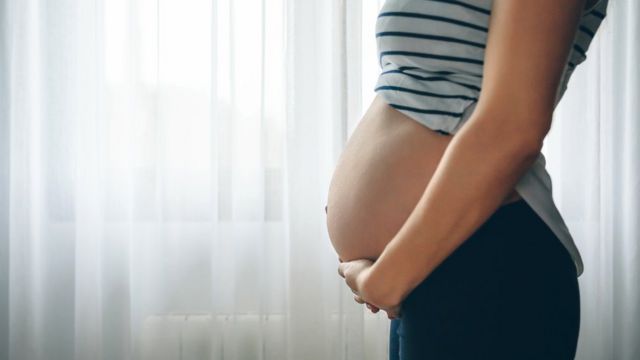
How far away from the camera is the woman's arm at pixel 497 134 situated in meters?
0.47

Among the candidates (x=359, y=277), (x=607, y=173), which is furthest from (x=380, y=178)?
(x=607, y=173)

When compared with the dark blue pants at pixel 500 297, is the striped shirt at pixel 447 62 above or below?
above

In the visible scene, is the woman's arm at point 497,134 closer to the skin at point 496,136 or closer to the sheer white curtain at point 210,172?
the skin at point 496,136

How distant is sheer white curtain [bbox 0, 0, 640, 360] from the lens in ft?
5.91

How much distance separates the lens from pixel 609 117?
71.2 inches

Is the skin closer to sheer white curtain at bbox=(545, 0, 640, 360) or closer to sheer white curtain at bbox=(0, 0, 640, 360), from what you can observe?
sheer white curtain at bbox=(0, 0, 640, 360)

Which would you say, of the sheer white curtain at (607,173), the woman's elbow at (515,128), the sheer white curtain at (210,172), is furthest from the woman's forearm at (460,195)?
the sheer white curtain at (607,173)

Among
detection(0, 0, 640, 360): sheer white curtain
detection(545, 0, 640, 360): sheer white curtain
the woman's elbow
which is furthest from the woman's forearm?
detection(545, 0, 640, 360): sheer white curtain

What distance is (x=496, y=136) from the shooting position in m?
0.48

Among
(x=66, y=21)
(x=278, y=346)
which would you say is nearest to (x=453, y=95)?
(x=278, y=346)

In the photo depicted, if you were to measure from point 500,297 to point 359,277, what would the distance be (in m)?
0.13

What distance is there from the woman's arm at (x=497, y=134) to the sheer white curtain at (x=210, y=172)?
1297mm

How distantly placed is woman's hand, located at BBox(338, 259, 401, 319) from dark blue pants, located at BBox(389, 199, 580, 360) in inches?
1.2

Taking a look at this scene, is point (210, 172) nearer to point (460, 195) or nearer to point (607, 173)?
point (607, 173)
